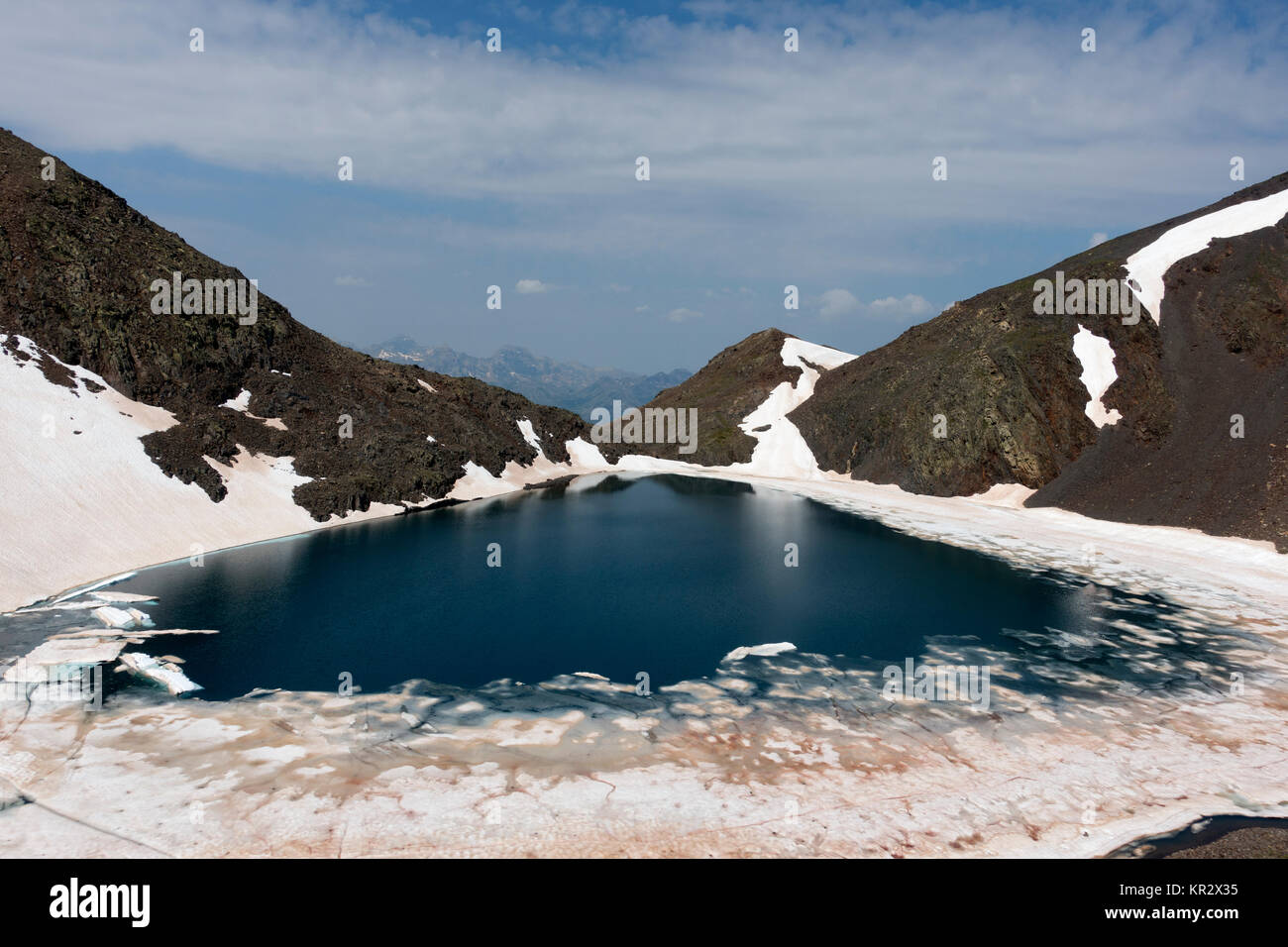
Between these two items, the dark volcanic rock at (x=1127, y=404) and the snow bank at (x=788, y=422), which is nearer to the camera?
the dark volcanic rock at (x=1127, y=404)

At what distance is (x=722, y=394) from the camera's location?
110938 millimetres

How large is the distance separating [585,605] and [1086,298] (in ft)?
195

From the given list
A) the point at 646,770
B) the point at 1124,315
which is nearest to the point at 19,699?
the point at 646,770

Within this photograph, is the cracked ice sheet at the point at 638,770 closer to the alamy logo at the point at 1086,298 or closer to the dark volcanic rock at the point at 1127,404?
the dark volcanic rock at the point at 1127,404

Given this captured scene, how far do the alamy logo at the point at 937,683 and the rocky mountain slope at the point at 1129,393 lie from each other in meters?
28.8

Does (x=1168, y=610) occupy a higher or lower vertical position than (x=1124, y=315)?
lower

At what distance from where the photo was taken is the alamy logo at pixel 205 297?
57812 mm

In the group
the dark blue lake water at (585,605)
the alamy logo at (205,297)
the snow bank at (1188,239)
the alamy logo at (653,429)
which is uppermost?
the snow bank at (1188,239)

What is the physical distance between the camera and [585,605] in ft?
114

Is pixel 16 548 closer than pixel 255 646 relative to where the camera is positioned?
No

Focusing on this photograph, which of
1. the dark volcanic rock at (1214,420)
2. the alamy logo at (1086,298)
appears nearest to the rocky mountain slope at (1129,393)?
the dark volcanic rock at (1214,420)

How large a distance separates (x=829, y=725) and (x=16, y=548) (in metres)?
37.2

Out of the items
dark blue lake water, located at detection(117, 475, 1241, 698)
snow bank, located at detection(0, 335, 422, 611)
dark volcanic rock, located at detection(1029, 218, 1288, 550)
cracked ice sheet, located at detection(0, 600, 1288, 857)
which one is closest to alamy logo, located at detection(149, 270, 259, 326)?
snow bank, located at detection(0, 335, 422, 611)
